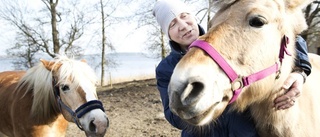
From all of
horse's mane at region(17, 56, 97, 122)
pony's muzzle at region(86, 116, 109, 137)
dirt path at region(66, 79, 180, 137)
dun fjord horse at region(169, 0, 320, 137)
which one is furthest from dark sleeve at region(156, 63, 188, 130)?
dirt path at region(66, 79, 180, 137)

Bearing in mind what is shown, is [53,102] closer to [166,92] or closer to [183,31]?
[166,92]

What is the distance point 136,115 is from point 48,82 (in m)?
3.72

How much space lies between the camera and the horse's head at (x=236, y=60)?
140 cm

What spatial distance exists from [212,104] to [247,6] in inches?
22.5

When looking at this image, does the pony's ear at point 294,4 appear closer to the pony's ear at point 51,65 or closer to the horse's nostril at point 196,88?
the horse's nostril at point 196,88

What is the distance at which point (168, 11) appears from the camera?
216 centimetres

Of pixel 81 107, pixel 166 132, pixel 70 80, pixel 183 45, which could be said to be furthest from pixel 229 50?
pixel 166 132

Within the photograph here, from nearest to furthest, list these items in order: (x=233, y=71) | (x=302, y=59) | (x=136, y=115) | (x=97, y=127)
→ (x=233, y=71), (x=302, y=59), (x=97, y=127), (x=136, y=115)

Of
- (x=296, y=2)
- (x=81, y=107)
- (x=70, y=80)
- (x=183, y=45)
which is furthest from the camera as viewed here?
(x=70, y=80)

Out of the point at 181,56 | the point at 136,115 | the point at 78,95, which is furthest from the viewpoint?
the point at 136,115

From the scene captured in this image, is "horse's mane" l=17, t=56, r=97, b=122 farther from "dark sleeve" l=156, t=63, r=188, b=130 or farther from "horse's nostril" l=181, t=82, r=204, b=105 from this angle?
"horse's nostril" l=181, t=82, r=204, b=105

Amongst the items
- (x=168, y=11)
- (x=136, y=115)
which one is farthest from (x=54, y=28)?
(x=168, y=11)

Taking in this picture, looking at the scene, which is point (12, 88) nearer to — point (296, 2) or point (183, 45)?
point (183, 45)

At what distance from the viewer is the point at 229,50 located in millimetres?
1560
